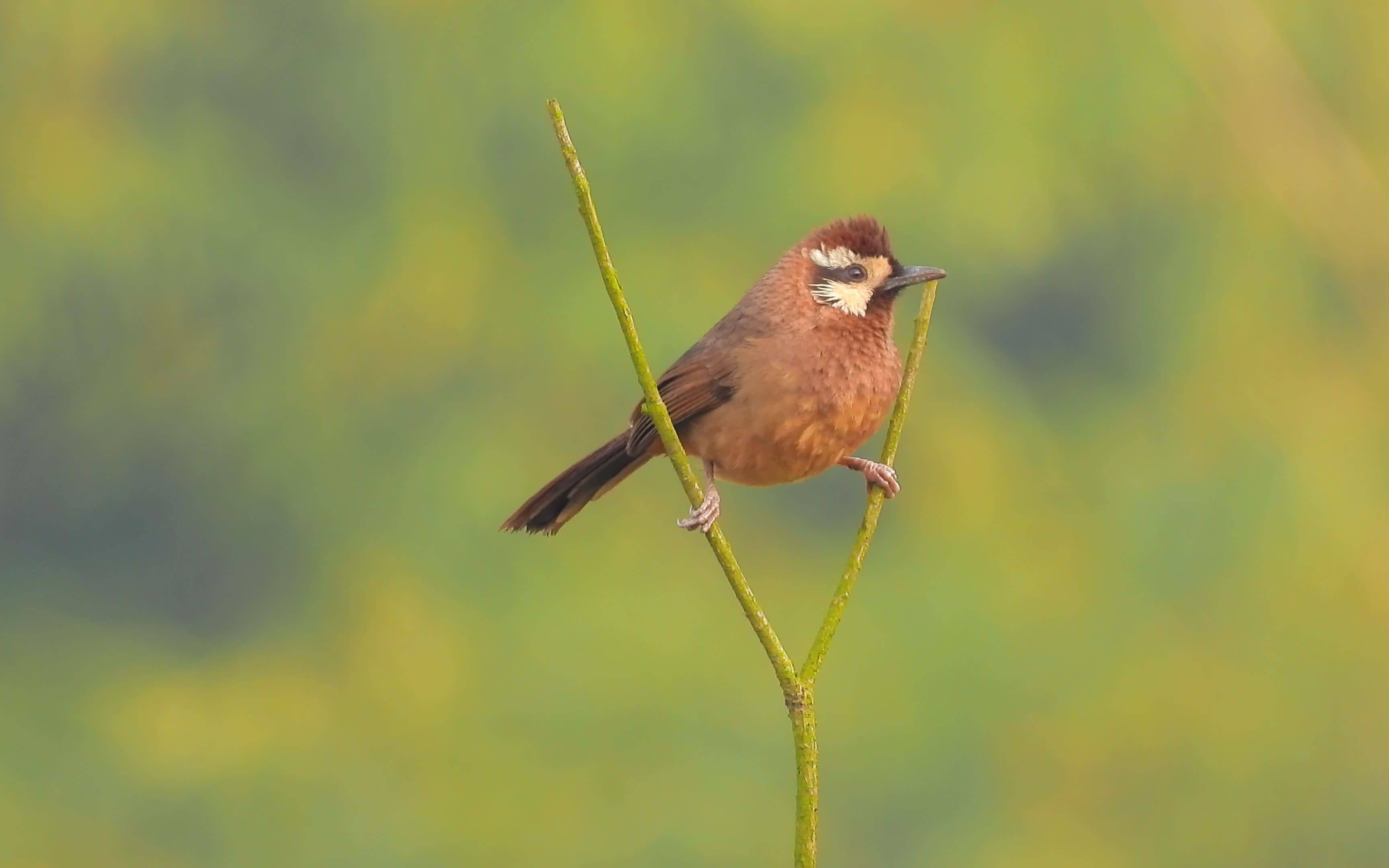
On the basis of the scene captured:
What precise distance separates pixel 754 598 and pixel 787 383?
3.79ft

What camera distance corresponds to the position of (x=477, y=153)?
24.5 ft

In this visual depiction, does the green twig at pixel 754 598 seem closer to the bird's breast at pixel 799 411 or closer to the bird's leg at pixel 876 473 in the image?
the bird's leg at pixel 876 473

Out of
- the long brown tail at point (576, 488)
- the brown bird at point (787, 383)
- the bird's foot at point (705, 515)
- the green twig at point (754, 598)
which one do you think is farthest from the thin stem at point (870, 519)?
the long brown tail at point (576, 488)

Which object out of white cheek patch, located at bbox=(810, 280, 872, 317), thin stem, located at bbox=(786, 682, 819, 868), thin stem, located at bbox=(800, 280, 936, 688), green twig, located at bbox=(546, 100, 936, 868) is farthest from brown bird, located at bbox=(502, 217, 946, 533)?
thin stem, located at bbox=(786, 682, 819, 868)

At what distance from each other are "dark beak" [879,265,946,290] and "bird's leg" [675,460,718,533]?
0.36 metres

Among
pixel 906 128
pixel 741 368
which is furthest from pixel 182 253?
pixel 741 368

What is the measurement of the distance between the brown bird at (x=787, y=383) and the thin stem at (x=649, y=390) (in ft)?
3.21

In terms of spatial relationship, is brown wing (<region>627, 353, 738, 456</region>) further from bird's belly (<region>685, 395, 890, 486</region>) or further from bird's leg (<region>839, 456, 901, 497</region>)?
bird's leg (<region>839, 456, 901, 497</region>)

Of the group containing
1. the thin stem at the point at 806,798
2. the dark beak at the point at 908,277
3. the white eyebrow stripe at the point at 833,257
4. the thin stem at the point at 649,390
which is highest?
the thin stem at the point at 649,390

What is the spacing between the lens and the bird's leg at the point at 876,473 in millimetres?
1592

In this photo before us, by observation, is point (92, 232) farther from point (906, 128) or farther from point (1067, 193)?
point (1067, 193)

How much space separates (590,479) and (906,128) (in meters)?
5.29

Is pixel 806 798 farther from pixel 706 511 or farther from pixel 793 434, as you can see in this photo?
pixel 793 434

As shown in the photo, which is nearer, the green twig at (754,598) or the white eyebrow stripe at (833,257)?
the green twig at (754,598)
